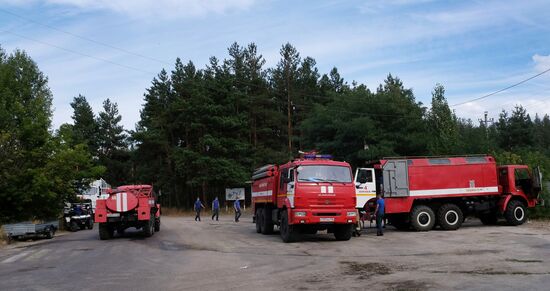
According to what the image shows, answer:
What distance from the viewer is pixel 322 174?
18203 mm

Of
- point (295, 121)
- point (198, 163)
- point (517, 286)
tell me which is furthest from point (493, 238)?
point (295, 121)

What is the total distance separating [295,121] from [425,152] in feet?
73.8

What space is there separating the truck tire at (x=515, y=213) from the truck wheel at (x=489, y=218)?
68 centimetres

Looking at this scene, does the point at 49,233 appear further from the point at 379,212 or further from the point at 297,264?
the point at 297,264

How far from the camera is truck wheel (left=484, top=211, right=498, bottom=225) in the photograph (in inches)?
933

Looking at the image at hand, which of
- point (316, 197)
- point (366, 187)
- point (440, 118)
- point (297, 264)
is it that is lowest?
point (297, 264)

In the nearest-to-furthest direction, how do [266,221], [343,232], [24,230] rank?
[343,232]
[266,221]
[24,230]

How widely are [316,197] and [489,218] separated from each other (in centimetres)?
1091

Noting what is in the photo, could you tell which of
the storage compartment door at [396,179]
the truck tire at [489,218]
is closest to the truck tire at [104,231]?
the storage compartment door at [396,179]

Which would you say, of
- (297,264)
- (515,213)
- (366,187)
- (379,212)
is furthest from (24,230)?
(515,213)

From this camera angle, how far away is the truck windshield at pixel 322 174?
18062mm

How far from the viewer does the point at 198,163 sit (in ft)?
178

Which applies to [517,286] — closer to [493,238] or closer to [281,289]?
[281,289]

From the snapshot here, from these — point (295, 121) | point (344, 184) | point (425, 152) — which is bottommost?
point (344, 184)
